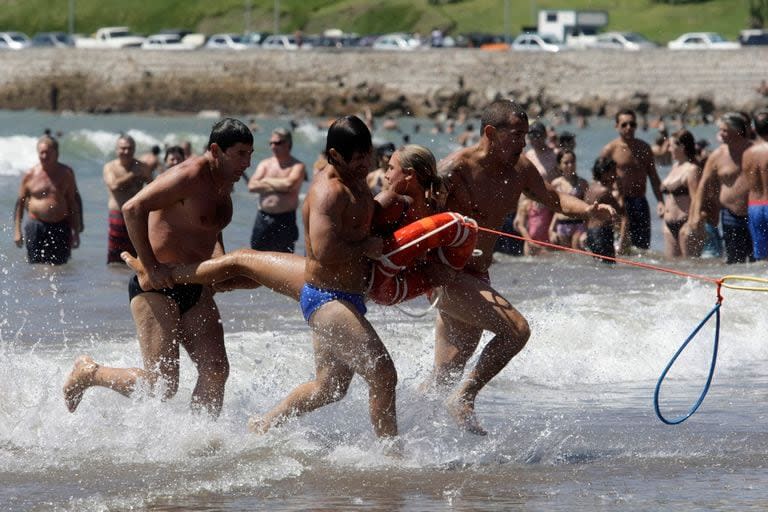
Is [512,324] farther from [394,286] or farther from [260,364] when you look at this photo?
[260,364]

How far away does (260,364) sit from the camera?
31.0ft

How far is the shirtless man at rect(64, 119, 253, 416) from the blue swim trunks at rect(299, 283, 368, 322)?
59 centimetres

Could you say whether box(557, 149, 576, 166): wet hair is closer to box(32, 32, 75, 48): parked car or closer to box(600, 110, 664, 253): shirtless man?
box(600, 110, 664, 253): shirtless man

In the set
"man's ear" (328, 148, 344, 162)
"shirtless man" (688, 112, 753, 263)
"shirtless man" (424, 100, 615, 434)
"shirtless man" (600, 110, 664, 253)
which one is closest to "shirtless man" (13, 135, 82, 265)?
"shirtless man" (600, 110, 664, 253)

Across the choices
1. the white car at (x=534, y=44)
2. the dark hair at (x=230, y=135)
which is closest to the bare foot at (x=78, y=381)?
the dark hair at (x=230, y=135)

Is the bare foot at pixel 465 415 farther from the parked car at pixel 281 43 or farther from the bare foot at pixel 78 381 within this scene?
the parked car at pixel 281 43

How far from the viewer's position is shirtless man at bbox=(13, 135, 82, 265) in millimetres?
13789

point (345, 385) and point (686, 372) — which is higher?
point (345, 385)

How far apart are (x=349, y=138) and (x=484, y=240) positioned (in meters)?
1.38

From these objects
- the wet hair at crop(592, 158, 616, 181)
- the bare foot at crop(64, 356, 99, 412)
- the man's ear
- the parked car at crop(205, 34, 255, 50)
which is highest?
the man's ear

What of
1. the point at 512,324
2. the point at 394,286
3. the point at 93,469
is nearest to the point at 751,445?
the point at 512,324

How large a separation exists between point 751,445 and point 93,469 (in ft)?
10.7

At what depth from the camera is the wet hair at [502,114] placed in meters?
7.06

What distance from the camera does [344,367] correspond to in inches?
256
